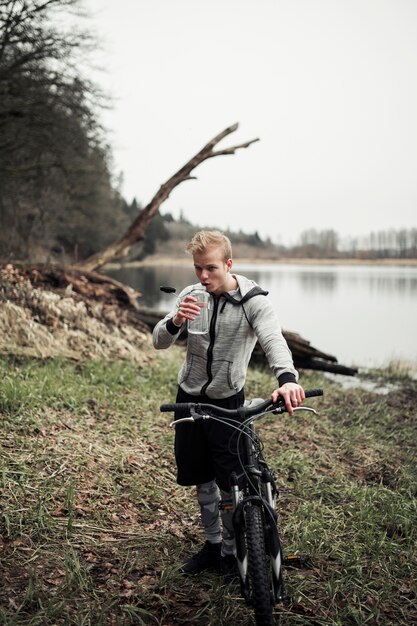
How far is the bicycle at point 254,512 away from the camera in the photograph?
8.04 ft

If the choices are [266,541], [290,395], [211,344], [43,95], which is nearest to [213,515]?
[266,541]

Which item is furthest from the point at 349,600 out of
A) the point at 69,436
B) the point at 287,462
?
the point at 69,436

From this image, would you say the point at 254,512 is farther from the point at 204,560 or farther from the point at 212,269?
the point at 212,269

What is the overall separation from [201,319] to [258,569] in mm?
1339

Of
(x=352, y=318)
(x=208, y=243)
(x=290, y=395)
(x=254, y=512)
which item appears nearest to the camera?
(x=290, y=395)

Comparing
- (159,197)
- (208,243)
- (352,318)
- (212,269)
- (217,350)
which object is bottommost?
(352,318)

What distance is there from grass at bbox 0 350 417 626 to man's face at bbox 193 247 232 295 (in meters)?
1.87

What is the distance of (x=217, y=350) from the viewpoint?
9.57 ft

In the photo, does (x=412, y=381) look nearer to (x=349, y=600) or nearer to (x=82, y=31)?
(x=349, y=600)

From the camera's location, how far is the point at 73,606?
286 centimetres

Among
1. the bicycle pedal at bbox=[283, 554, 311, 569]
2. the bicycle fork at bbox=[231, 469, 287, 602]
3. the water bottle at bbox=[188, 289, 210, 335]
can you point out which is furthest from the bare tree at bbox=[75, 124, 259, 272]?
the bicycle fork at bbox=[231, 469, 287, 602]

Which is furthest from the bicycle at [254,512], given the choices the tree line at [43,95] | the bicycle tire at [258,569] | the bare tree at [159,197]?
the tree line at [43,95]

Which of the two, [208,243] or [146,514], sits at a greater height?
[208,243]

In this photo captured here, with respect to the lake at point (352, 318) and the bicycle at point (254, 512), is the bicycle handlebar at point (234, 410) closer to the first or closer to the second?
the bicycle at point (254, 512)
